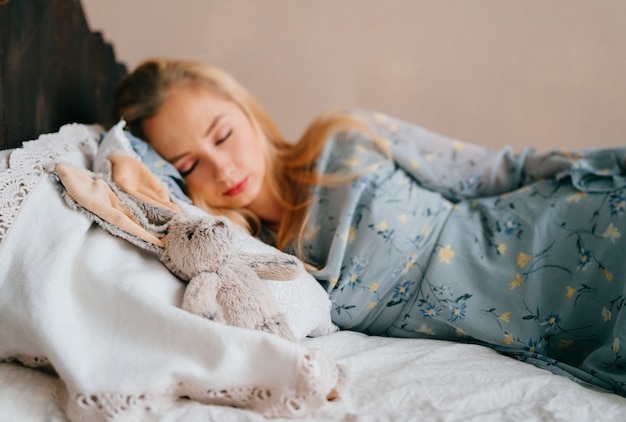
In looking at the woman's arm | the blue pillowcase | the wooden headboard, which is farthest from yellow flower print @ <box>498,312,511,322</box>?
the wooden headboard

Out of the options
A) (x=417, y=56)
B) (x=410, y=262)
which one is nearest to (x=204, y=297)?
(x=410, y=262)

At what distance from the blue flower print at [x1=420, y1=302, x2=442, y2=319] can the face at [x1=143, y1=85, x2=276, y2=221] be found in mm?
516

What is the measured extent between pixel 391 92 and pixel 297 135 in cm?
36

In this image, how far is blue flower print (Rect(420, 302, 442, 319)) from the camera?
1.13 meters

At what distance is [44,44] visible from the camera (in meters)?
1.16

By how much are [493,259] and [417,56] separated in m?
0.93

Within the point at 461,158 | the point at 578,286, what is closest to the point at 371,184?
the point at 461,158

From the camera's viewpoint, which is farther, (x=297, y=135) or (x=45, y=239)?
(x=297, y=135)

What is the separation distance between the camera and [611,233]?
43.6 inches

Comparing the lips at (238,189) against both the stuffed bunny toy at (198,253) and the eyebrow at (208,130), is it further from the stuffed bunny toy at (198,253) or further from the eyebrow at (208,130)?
the stuffed bunny toy at (198,253)

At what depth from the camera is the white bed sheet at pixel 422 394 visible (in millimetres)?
721

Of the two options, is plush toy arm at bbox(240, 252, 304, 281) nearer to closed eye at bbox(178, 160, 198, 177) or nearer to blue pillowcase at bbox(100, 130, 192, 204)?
blue pillowcase at bbox(100, 130, 192, 204)

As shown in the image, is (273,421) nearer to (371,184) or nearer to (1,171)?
(1,171)

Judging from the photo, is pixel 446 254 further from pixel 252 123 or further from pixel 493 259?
pixel 252 123
